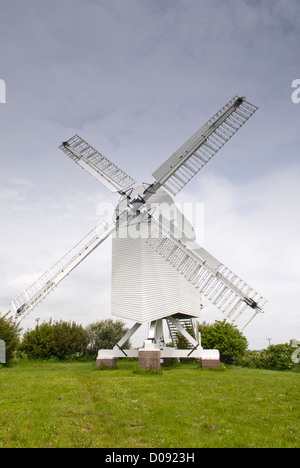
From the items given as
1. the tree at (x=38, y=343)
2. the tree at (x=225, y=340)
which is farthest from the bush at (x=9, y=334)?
the tree at (x=225, y=340)

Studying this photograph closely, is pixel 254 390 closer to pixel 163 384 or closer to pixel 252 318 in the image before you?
pixel 163 384

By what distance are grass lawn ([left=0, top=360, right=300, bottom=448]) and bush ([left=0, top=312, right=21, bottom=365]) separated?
1049 cm

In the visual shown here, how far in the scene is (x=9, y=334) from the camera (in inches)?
931

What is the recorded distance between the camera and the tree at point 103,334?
32969mm

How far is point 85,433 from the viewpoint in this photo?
24.0 ft

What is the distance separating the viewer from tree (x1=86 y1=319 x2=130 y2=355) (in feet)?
108

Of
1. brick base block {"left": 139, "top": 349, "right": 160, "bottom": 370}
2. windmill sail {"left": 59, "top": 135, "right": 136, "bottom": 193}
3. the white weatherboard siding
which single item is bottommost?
brick base block {"left": 139, "top": 349, "right": 160, "bottom": 370}

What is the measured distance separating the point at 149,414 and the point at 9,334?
18.1m

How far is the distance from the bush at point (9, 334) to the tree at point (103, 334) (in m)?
10.1

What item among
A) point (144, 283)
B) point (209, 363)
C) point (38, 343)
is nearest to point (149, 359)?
point (209, 363)

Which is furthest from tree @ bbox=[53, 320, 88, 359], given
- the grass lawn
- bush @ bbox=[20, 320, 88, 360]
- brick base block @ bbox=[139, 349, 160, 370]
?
the grass lawn

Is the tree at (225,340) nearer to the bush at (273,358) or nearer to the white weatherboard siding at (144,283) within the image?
the bush at (273,358)

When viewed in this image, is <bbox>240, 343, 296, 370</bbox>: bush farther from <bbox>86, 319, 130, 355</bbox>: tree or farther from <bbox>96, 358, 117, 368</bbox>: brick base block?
<bbox>86, 319, 130, 355</bbox>: tree

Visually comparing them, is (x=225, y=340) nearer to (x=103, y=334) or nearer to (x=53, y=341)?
(x=103, y=334)
